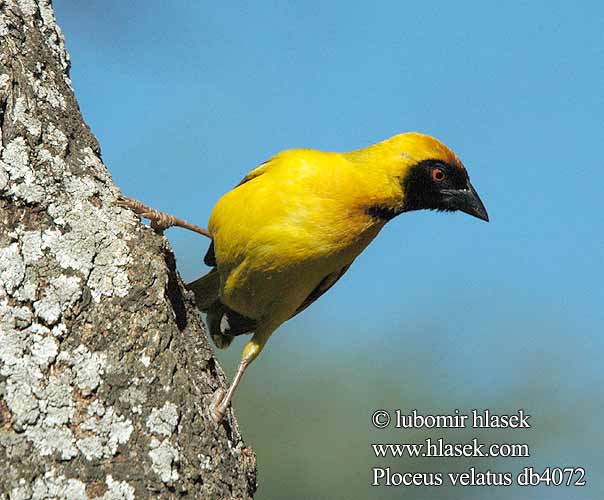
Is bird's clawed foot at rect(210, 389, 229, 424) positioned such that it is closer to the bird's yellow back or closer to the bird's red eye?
the bird's yellow back

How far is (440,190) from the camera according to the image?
563 cm

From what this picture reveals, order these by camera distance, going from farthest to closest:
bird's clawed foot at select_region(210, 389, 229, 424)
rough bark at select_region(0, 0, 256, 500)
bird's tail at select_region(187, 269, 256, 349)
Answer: bird's tail at select_region(187, 269, 256, 349)
bird's clawed foot at select_region(210, 389, 229, 424)
rough bark at select_region(0, 0, 256, 500)

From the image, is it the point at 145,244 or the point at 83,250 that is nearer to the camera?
the point at 83,250

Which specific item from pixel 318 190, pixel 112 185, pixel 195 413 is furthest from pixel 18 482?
pixel 318 190

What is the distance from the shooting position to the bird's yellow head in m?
5.42

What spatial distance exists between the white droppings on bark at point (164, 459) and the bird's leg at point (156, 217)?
109 cm

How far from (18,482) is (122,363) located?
0.59m

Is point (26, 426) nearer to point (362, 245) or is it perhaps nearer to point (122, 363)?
point (122, 363)

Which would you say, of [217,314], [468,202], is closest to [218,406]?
[217,314]

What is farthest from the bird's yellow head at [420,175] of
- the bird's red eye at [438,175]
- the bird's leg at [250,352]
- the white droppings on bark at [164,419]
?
the white droppings on bark at [164,419]

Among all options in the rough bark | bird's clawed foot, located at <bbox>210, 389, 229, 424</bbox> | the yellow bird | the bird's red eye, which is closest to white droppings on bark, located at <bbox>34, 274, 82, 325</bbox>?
the rough bark

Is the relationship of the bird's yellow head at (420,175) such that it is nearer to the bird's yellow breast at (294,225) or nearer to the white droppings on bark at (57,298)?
the bird's yellow breast at (294,225)

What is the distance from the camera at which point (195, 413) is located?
3.50m

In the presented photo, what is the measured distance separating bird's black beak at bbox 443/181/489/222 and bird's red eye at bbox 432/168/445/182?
0.17 meters
